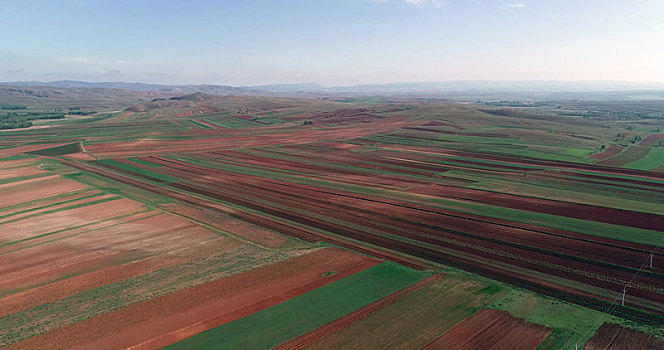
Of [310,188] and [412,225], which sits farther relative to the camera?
[310,188]

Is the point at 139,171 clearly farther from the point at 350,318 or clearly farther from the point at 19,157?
the point at 350,318

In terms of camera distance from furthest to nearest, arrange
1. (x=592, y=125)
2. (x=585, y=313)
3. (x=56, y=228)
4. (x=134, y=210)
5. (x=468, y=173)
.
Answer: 1. (x=592, y=125)
2. (x=468, y=173)
3. (x=134, y=210)
4. (x=56, y=228)
5. (x=585, y=313)

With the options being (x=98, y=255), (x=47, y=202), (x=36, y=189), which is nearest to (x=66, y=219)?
(x=47, y=202)

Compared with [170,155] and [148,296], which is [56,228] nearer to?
[148,296]

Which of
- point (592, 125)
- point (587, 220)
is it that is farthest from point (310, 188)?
point (592, 125)

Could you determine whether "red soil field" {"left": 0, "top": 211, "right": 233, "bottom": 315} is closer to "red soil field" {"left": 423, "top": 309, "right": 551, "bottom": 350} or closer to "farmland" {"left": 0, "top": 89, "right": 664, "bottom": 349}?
"farmland" {"left": 0, "top": 89, "right": 664, "bottom": 349}

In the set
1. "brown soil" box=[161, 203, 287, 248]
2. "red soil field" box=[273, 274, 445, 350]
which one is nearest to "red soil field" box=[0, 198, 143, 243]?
"brown soil" box=[161, 203, 287, 248]

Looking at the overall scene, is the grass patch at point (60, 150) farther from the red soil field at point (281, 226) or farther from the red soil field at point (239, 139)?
the red soil field at point (281, 226)
